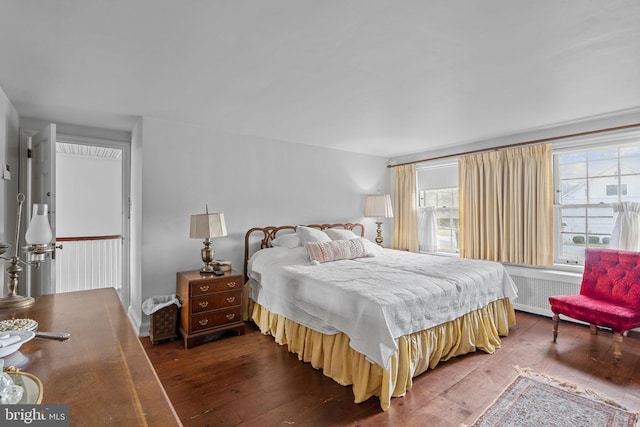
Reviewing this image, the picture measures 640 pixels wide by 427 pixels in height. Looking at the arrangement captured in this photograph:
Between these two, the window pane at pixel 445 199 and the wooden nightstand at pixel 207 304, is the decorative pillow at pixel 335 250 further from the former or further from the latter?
the window pane at pixel 445 199

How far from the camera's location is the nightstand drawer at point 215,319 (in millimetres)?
3086

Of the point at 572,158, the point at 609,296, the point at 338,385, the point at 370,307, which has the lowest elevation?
the point at 338,385

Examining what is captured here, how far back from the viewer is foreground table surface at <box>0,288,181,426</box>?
2.49 ft

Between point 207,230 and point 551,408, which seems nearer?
point 551,408

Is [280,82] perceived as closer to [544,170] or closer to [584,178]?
[544,170]

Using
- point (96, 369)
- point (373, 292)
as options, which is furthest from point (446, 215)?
point (96, 369)

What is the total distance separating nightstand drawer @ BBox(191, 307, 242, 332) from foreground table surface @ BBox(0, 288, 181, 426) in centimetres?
166

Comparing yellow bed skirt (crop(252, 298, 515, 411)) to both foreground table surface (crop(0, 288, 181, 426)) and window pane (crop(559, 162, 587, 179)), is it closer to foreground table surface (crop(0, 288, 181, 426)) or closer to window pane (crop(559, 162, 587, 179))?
foreground table surface (crop(0, 288, 181, 426))

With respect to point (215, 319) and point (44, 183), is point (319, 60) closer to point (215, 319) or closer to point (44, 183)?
point (215, 319)

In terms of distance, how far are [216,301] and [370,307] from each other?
5.86ft

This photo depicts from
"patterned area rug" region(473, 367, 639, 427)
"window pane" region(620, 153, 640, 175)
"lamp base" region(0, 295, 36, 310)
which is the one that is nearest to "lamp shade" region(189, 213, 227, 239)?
"lamp base" region(0, 295, 36, 310)

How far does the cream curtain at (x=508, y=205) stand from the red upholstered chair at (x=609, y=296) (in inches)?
23.0

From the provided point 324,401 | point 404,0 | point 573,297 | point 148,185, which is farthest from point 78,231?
point 573,297

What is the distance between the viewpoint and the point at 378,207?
5145 mm
